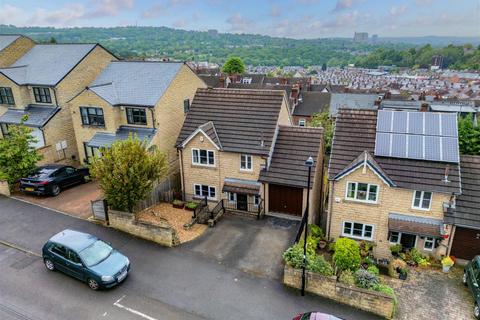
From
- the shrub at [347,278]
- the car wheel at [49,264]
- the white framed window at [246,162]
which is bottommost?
the shrub at [347,278]

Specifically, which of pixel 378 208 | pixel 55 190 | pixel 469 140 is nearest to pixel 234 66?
pixel 469 140

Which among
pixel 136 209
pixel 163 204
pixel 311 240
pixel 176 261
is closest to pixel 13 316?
pixel 176 261

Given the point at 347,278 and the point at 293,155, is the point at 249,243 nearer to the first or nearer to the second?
the point at 347,278

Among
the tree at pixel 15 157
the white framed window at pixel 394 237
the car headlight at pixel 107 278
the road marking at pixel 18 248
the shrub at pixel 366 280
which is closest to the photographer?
the car headlight at pixel 107 278

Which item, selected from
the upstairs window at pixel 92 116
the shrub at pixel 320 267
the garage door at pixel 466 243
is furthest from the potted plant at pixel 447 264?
the upstairs window at pixel 92 116

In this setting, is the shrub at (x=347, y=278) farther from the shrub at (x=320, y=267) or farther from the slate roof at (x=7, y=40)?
the slate roof at (x=7, y=40)

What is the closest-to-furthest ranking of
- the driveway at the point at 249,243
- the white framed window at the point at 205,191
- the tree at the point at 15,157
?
the driveway at the point at 249,243 → the tree at the point at 15,157 → the white framed window at the point at 205,191

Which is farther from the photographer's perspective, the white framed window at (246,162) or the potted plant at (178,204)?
the potted plant at (178,204)
